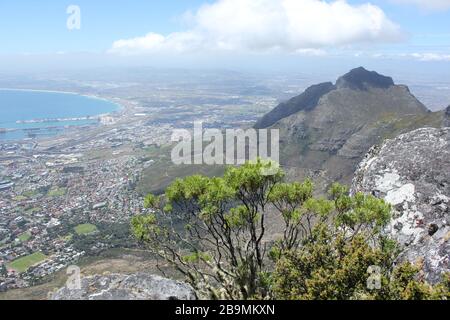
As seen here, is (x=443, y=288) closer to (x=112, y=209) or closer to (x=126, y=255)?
(x=126, y=255)

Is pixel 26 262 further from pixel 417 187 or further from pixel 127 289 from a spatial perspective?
pixel 417 187

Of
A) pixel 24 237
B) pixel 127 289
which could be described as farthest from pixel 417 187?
pixel 24 237

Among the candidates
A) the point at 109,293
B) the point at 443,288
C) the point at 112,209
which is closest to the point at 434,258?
the point at 443,288

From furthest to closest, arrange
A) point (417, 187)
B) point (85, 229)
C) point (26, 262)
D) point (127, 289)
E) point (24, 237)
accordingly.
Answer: point (85, 229)
point (24, 237)
point (26, 262)
point (417, 187)
point (127, 289)

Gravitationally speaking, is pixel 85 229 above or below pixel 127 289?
below

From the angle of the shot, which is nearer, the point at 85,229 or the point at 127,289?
the point at 127,289

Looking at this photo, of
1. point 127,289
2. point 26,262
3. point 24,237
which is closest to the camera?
point 127,289

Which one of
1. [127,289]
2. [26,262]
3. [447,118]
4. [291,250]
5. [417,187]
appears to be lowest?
[26,262]
